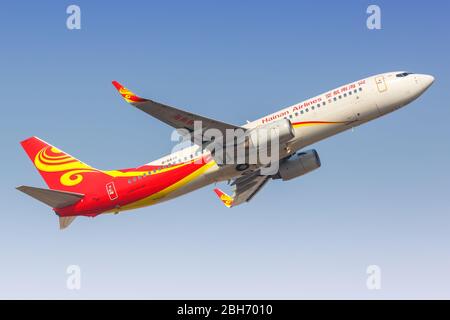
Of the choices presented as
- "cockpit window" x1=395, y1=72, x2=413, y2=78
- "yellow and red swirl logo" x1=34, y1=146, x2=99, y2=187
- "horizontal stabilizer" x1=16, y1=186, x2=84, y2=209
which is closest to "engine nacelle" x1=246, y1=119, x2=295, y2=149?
"cockpit window" x1=395, y1=72, x2=413, y2=78

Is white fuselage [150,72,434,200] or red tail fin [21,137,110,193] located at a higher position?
white fuselage [150,72,434,200]

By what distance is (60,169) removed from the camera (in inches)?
2030

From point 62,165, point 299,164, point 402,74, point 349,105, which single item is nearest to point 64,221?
point 62,165

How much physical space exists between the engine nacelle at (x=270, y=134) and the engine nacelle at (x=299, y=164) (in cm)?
474

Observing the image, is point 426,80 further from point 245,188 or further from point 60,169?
point 60,169

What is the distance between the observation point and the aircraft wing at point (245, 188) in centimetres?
5175

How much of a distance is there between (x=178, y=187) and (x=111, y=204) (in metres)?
5.07

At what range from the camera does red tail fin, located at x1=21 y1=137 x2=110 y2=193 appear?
49.7 meters

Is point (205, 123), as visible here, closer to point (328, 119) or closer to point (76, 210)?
point (328, 119)

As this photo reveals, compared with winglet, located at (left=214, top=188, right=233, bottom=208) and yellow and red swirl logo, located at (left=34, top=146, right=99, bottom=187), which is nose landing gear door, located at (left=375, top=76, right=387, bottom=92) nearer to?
winglet, located at (left=214, top=188, right=233, bottom=208)

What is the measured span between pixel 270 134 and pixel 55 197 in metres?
16.2

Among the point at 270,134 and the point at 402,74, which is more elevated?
the point at 402,74

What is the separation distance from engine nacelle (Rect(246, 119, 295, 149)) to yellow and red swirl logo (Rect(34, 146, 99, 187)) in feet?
42.7

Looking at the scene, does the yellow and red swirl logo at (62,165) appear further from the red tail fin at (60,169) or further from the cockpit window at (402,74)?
the cockpit window at (402,74)
